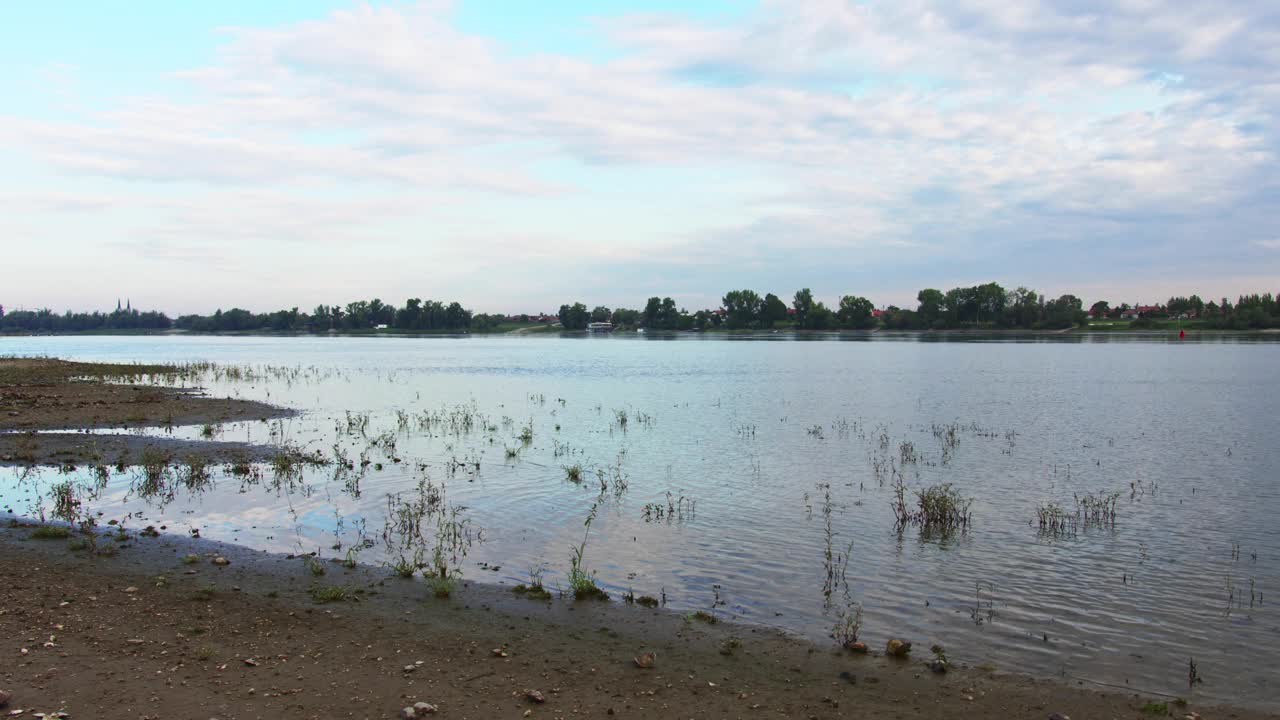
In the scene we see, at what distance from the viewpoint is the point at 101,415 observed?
3500 centimetres

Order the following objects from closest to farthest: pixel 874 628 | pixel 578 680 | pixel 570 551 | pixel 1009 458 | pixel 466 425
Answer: pixel 578 680, pixel 874 628, pixel 570 551, pixel 1009 458, pixel 466 425

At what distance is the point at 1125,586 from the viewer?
46.0 ft

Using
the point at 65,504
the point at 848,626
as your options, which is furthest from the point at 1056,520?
the point at 65,504

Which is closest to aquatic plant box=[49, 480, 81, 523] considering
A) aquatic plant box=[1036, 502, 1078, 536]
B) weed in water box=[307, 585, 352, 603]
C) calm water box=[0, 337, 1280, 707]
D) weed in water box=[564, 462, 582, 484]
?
calm water box=[0, 337, 1280, 707]

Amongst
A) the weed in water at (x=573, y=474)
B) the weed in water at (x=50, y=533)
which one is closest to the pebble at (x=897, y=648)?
the weed in water at (x=573, y=474)

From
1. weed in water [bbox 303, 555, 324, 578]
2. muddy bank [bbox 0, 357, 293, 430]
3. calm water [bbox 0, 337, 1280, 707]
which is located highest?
muddy bank [bbox 0, 357, 293, 430]

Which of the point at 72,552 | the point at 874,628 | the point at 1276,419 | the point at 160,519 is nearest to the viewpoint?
the point at 874,628

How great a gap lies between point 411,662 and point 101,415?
3341 cm

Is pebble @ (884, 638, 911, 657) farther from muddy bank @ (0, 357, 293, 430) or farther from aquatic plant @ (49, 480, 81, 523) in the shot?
muddy bank @ (0, 357, 293, 430)

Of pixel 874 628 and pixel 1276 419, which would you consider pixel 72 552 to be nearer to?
pixel 874 628

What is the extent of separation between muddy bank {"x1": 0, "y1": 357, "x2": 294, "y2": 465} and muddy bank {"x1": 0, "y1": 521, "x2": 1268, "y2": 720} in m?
14.5

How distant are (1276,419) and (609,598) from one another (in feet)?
135

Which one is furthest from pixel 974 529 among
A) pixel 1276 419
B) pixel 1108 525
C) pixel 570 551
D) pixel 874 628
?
pixel 1276 419

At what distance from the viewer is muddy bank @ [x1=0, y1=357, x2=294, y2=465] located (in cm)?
2531
